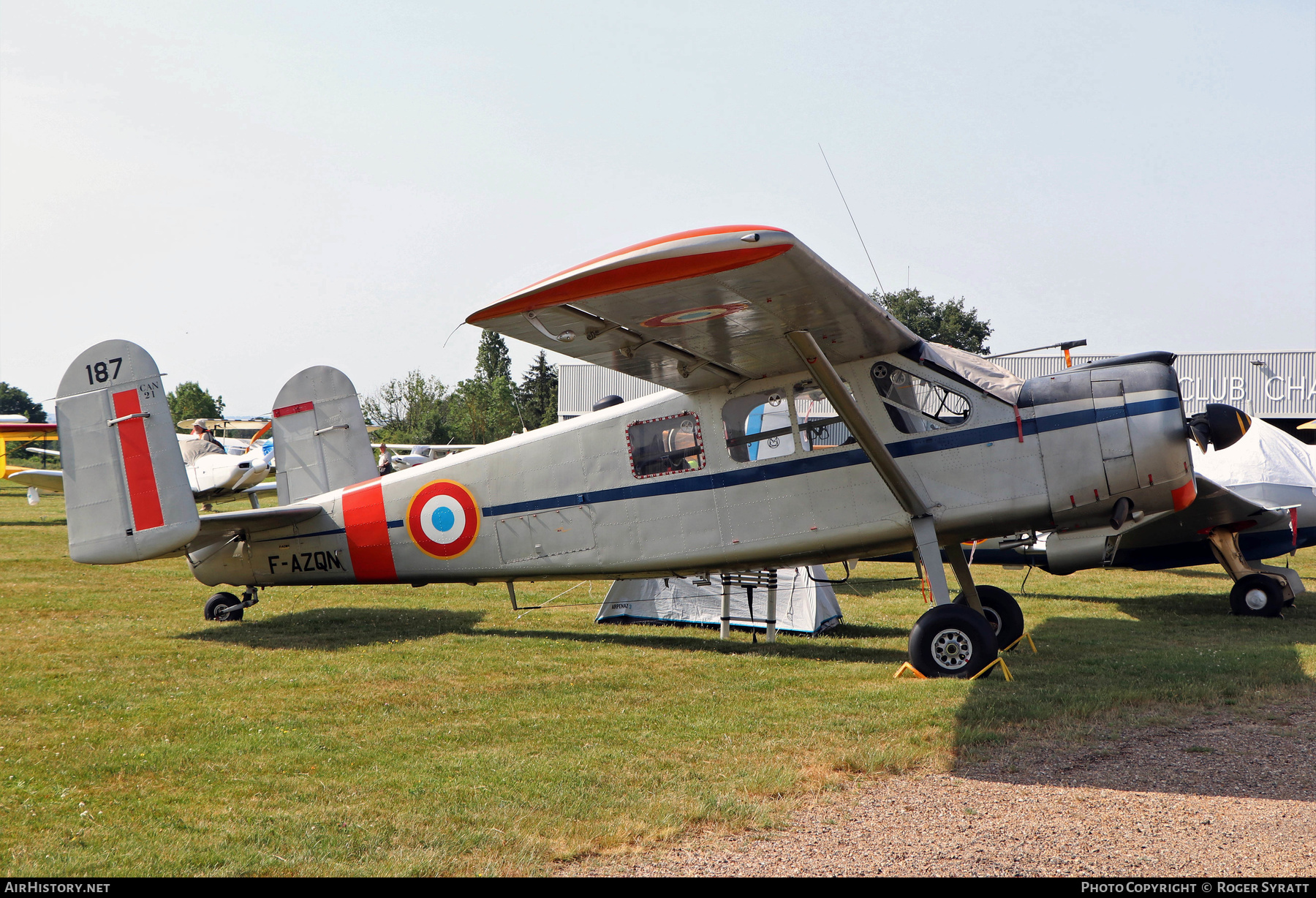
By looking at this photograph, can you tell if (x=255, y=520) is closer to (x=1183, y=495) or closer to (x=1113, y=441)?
(x=1113, y=441)

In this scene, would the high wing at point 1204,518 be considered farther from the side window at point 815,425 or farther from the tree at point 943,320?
the tree at point 943,320

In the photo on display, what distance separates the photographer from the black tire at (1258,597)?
11.0 metres

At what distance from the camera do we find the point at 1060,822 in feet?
13.4

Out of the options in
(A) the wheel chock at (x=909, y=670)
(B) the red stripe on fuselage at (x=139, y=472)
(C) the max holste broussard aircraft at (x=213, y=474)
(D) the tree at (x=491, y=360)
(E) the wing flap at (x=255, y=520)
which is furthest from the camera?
(D) the tree at (x=491, y=360)

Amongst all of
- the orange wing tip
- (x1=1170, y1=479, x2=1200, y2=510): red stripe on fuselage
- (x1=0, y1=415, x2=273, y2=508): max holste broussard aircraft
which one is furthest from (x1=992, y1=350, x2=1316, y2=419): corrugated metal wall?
the orange wing tip

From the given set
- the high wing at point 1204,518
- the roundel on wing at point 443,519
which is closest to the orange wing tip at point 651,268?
the roundel on wing at point 443,519

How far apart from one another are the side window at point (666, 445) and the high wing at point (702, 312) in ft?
1.24

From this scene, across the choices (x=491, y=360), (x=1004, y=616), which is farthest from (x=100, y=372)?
(x=491, y=360)

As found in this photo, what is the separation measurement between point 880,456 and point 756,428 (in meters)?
1.29

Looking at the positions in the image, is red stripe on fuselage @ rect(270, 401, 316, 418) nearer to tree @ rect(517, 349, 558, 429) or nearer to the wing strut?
the wing strut

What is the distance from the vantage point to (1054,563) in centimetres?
1088

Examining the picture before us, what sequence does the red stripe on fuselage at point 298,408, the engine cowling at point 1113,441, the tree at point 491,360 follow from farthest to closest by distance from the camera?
the tree at point 491,360 → the red stripe on fuselage at point 298,408 → the engine cowling at point 1113,441

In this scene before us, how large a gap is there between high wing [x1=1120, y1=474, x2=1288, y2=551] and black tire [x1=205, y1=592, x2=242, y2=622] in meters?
10.2

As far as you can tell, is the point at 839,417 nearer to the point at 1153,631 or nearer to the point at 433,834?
the point at 433,834
